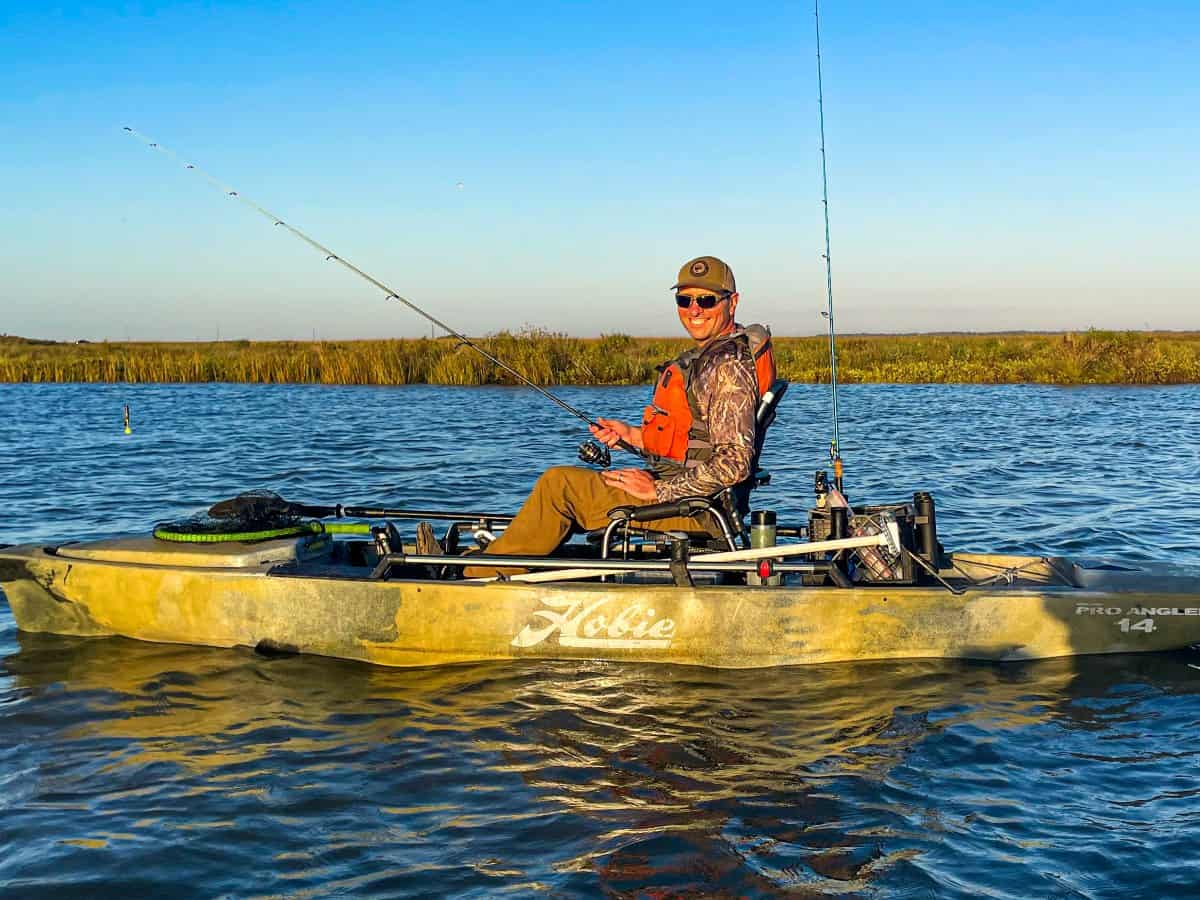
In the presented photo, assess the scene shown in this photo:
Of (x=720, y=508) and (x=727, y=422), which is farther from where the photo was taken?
(x=720, y=508)

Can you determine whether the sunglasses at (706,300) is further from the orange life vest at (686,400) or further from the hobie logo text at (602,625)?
the hobie logo text at (602,625)

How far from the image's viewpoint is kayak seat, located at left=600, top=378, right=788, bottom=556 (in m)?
7.06

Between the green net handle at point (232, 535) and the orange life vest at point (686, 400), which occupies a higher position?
the orange life vest at point (686, 400)

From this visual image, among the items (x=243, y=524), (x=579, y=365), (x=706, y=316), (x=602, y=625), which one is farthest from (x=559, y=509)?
(x=579, y=365)

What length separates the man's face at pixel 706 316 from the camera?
725cm

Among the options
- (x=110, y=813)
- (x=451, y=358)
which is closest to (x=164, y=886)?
(x=110, y=813)

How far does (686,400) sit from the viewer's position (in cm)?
729

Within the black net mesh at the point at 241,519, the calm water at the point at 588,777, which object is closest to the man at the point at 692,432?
the calm water at the point at 588,777

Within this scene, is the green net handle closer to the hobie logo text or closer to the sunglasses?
the hobie logo text

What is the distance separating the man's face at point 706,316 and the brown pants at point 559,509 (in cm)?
113

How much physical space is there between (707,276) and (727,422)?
96cm

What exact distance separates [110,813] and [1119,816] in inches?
186

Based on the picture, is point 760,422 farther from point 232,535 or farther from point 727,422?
point 232,535

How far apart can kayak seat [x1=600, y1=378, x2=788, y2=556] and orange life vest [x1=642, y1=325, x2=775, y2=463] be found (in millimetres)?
120
